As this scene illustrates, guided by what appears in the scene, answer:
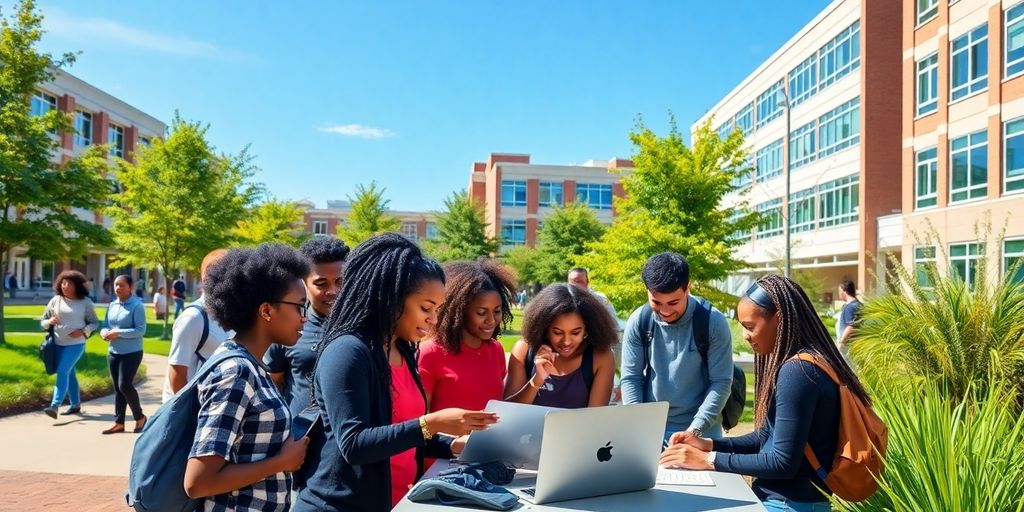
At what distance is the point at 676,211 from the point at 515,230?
42.3m

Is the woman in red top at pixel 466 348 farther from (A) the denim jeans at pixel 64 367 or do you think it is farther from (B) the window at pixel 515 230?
(B) the window at pixel 515 230

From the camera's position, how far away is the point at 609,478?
2.44 metres

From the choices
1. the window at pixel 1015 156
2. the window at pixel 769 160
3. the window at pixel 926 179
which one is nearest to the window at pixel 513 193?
the window at pixel 769 160

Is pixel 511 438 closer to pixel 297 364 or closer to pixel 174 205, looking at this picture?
pixel 297 364

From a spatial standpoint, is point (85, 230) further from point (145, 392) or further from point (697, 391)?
point (697, 391)

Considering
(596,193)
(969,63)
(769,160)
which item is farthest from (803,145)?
(596,193)

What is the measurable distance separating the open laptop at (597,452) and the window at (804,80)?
3523cm

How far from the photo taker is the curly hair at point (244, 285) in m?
2.38

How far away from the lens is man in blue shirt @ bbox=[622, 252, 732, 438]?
154 inches

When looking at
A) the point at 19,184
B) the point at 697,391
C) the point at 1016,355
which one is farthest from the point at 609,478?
the point at 19,184

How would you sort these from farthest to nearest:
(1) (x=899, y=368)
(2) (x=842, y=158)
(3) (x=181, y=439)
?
(2) (x=842, y=158) → (1) (x=899, y=368) → (3) (x=181, y=439)

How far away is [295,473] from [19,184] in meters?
15.0

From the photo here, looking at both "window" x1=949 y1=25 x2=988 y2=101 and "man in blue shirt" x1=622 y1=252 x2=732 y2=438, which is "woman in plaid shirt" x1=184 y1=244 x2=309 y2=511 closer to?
"man in blue shirt" x1=622 y1=252 x2=732 y2=438

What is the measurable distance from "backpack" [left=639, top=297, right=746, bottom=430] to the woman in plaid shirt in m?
2.26
